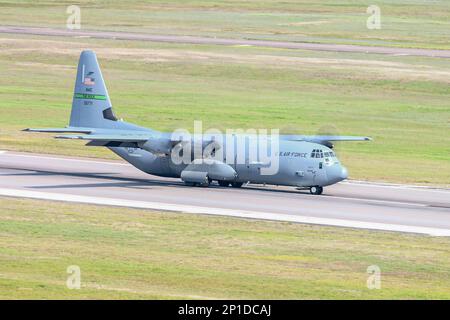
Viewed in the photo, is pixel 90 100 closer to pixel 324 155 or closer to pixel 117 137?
pixel 117 137

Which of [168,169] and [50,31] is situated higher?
[50,31]

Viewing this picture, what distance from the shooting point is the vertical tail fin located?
56844 mm

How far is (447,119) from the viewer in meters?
79.3

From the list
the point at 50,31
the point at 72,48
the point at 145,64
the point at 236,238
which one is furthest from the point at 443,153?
the point at 50,31

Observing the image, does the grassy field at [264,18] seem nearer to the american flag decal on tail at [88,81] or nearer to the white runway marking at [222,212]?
the american flag decal on tail at [88,81]

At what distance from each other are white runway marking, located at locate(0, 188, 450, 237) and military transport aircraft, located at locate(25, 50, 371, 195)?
12.1 ft

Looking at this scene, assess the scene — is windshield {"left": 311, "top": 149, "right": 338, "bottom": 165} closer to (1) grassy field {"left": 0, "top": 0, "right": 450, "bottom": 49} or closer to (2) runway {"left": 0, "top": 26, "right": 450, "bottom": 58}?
(2) runway {"left": 0, "top": 26, "right": 450, "bottom": 58}

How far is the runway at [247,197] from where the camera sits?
46.2m

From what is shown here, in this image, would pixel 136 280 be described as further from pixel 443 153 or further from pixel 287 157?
pixel 443 153

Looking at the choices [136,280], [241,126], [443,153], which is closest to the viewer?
[136,280]

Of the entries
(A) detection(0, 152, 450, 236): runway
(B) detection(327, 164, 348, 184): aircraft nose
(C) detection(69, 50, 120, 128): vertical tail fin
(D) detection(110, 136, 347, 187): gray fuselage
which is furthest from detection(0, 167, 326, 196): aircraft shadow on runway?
(C) detection(69, 50, 120, 128): vertical tail fin
